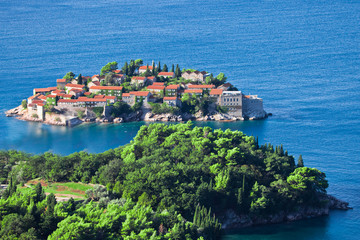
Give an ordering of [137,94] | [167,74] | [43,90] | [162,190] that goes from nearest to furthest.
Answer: [162,190] < [137,94] < [43,90] < [167,74]

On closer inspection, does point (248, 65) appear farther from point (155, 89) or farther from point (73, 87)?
point (73, 87)

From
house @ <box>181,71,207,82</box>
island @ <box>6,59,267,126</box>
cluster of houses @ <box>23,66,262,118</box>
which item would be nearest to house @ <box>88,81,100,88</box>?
cluster of houses @ <box>23,66,262,118</box>

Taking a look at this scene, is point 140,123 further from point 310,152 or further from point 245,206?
point 245,206

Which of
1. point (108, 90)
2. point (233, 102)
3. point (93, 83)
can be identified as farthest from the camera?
point (93, 83)

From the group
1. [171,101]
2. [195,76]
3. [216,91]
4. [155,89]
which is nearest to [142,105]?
[155,89]

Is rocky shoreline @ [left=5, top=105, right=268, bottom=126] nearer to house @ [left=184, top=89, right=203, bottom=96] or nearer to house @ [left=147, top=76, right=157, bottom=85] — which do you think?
house @ [left=184, top=89, right=203, bottom=96]

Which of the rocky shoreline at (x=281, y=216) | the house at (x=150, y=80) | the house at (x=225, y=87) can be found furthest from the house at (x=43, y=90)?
the rocky shoreline at (x=281, y=216)

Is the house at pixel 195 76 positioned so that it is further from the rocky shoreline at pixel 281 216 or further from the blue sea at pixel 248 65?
the rocky shoreline at pixel 281 216

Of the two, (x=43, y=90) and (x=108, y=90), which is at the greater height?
(x=108, y=90)
